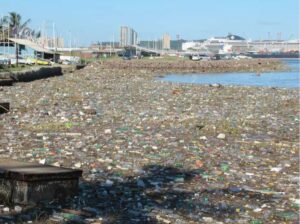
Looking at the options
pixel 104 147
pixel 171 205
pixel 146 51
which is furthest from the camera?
pixel 146 51

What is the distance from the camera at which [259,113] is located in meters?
16.3

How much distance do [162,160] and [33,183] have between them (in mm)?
3368

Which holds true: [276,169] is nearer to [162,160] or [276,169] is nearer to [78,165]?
[162,160]

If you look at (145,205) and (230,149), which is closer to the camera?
(145,205)

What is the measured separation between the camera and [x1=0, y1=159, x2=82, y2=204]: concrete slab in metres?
5.65

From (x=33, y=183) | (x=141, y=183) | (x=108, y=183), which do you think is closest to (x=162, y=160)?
(x=141, y=183)

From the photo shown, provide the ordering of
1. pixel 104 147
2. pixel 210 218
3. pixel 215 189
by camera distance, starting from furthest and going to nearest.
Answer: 1. pixel 104 147
2. pixel 215 189
3. pixel 210 218

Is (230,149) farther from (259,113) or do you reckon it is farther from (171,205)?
(259,113)

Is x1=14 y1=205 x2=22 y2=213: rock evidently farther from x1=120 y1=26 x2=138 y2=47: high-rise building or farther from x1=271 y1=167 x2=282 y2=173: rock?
x1=120 y1=26 x2=138 y2=47: high-rise building

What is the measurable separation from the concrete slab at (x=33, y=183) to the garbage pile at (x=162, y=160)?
99mm

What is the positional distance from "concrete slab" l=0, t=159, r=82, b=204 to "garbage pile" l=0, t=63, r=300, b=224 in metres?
0.10

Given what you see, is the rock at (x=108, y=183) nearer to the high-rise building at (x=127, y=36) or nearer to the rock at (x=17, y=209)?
the rock at (x=17, y=209)

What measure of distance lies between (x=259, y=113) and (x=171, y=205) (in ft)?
34.9

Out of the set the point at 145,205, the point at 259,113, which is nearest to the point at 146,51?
the point at 259,113
